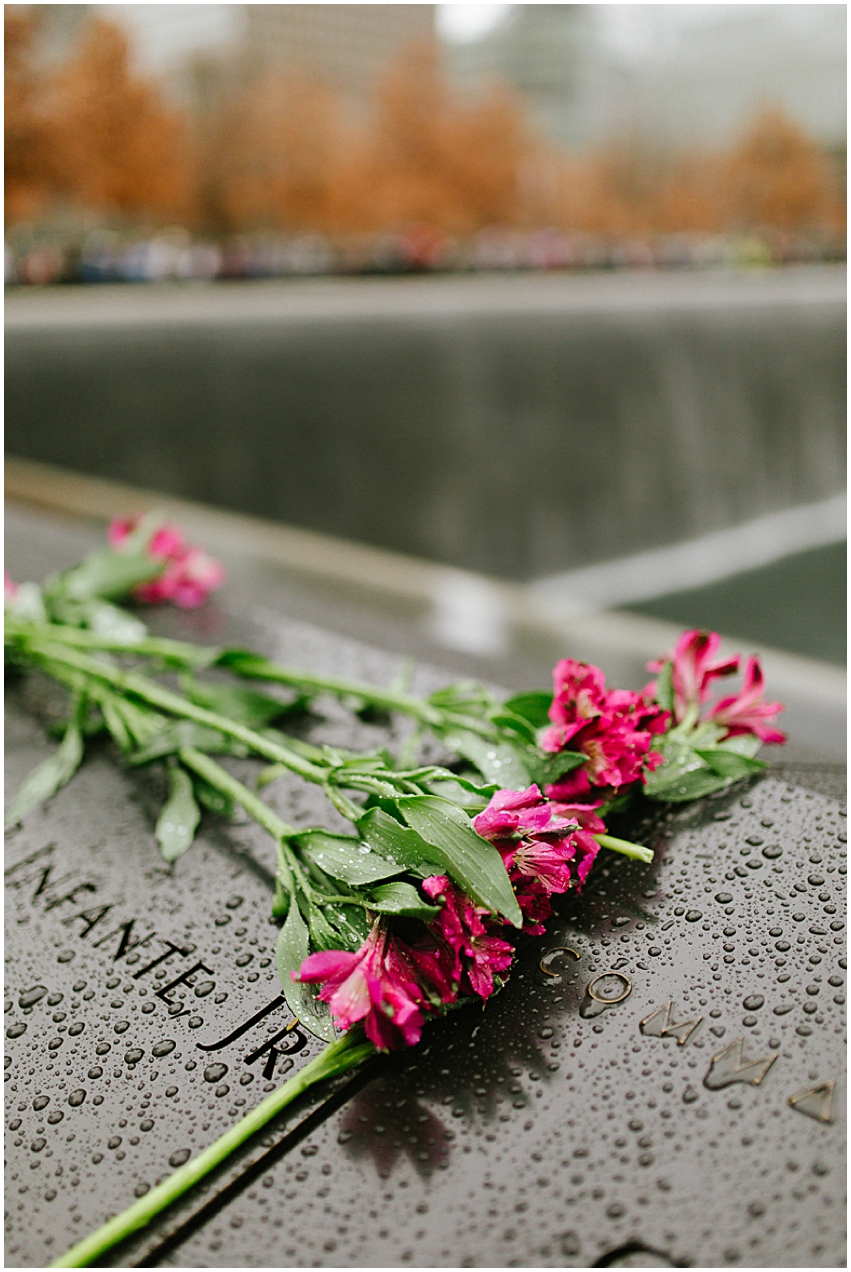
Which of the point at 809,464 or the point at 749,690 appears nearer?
the point at 749,690

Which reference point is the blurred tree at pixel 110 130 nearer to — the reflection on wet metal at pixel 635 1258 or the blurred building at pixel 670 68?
the blurred building at pixel 670 68

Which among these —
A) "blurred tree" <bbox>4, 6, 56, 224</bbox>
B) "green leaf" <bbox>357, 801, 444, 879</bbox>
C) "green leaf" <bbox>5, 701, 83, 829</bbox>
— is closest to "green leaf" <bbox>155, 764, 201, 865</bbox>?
"green leaf" <bbox>5, 701, 83, 829</bbox>

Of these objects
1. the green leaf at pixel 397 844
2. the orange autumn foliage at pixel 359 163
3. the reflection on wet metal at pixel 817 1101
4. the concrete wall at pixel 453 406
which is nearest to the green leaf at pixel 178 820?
the green leaf at pixel 397 844

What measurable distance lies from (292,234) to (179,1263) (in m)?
13.1

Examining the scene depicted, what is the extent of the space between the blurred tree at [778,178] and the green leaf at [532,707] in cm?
1281

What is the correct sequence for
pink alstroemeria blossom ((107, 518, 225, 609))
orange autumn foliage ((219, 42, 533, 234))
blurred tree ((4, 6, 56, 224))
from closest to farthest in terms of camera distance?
→ pink alstroemeria blossom ((107, 518, 225, 609)), blurred tree ((4, 6, 56, 224)), orange autumn foliage ((219, 42, 533, 234))

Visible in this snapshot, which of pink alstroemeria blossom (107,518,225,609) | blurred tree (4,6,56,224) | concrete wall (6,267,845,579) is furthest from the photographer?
blurred tree (4,6,56,224)

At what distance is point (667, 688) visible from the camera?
27.4 inches

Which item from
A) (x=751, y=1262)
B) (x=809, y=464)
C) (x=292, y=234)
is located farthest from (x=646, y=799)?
(x=292, y=234)

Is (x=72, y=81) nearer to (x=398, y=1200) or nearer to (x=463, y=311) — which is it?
(x=463, y=311)

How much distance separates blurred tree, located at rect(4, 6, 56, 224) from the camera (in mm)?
4262

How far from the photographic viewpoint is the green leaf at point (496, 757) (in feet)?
1.98

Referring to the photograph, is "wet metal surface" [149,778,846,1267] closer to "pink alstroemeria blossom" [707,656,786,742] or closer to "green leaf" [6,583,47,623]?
"pink alstroemeria blossom" [707,656,786,742]

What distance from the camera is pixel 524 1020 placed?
504 mm
